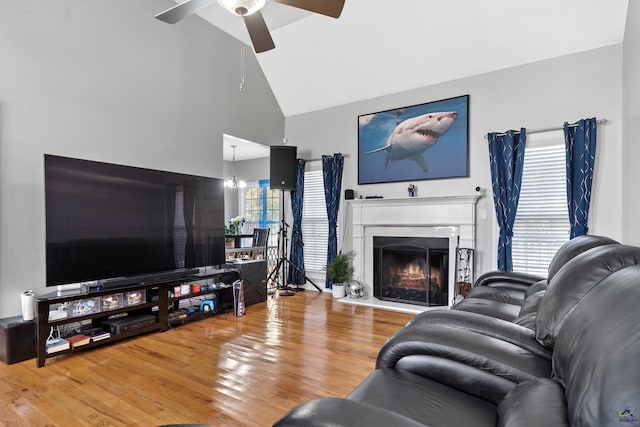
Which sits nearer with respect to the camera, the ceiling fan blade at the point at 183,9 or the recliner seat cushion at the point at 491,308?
the recliner seat cushion at the point at 491,308

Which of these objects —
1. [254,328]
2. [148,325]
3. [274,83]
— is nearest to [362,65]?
[274,83]

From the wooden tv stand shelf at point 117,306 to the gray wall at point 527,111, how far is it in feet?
8.92

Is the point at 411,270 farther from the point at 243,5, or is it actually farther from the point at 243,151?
the point at 243,151

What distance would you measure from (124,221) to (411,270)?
361 centimetres

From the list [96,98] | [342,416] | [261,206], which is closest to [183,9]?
[96,98]

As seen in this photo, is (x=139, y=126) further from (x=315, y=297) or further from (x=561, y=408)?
(x=561, y=408)

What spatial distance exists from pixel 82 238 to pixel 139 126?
1.48 m

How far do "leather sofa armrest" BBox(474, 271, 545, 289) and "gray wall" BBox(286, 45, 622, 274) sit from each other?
1261mm

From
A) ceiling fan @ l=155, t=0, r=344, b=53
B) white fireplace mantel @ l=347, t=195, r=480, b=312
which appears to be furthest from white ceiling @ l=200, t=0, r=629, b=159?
ceiling fan @ l=155, t=0, r=344, b=53

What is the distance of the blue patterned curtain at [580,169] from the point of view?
3.64 metres

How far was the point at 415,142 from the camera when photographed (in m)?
4.81

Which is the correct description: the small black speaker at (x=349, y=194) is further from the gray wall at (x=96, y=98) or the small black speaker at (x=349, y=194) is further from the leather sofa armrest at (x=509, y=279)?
the leather sofa armrest at (x=509, y=279)

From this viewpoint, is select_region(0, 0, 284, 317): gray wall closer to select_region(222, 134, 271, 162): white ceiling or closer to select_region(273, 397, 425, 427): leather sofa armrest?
select_region(222, 134, 271, 162): white ceiling

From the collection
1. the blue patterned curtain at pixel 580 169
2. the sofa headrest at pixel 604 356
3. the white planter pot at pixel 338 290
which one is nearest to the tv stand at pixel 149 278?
the white planter pot at pixel 338 290
